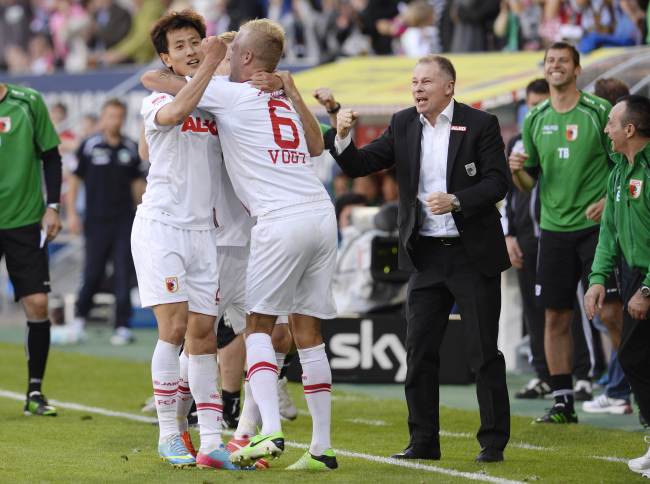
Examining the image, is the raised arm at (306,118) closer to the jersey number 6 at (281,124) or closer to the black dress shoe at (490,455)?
the jersey number 6 at (281,124)

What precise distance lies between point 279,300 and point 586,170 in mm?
3186

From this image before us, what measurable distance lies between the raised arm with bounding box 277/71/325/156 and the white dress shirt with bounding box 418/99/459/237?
2.26 ft

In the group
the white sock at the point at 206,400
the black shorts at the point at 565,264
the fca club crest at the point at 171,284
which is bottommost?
the white sock at the point at 206,400

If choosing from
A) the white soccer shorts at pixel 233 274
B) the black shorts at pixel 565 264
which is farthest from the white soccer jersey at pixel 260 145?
the black shorts at pixel 565 264

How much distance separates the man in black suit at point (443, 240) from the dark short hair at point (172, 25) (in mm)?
920

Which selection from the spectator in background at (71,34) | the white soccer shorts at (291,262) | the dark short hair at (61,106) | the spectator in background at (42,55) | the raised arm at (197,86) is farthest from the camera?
the spectator in background at (42,55)

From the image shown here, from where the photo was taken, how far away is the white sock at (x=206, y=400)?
24.5ft

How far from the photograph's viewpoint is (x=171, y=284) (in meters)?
7.35

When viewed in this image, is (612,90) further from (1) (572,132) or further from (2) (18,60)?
(2) (18,60)

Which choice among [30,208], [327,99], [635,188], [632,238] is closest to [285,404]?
[30,208]

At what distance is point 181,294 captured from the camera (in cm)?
739

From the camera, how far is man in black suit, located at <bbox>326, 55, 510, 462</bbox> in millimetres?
7867

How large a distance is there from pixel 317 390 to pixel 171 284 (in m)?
0.92

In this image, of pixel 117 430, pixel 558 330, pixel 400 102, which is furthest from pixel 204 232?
pixel 400 102
